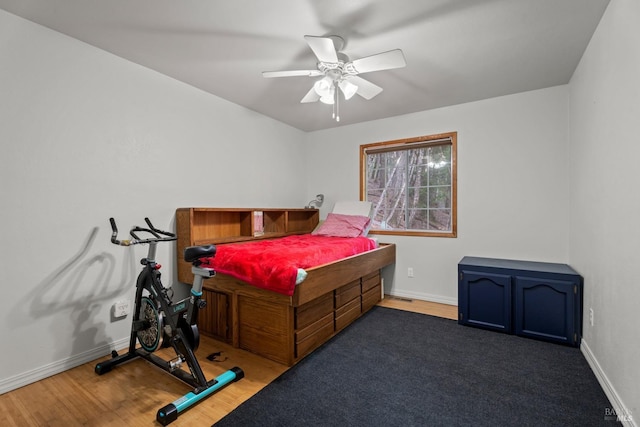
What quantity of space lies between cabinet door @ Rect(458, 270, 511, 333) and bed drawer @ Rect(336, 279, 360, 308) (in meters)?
1.03

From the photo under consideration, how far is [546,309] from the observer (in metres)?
2.57

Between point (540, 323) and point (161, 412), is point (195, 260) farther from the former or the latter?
point (540, 323)

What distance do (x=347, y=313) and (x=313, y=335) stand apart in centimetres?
60

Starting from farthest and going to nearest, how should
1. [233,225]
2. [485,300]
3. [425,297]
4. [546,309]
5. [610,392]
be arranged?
1. [425,297]
2. [233,225]
3. [485,300]
4. [546,309]
5. [610,392]

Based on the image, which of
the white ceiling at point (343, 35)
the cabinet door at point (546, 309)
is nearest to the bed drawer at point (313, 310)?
the cabinet door at point (546, 309)

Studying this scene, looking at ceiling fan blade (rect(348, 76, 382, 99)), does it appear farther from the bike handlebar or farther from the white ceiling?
the bike handlebar

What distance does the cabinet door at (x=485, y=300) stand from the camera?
2740 mm

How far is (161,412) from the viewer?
62.7 inches

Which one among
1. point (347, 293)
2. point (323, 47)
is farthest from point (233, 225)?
point (323, 47)

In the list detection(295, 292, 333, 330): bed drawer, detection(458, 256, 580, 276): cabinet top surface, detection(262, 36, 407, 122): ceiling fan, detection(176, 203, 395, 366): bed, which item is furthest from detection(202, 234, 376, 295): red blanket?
detection(458, 256, 580, 276): cabinet top surface

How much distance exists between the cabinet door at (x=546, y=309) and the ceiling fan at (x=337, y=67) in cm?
220

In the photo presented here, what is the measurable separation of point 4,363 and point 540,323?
399 cm

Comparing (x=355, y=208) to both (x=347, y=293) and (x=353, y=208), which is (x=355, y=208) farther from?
(x=347, y=293)

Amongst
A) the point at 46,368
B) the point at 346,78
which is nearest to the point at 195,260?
the point at 46,368
